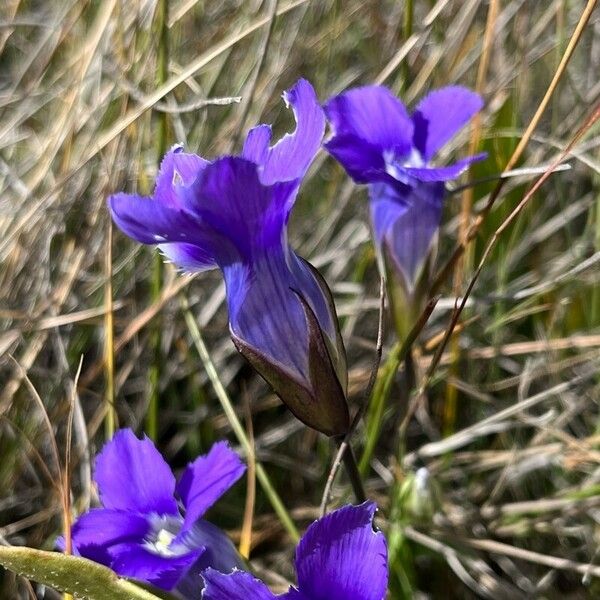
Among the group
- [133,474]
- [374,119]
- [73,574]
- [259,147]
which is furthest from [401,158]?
[73,574]

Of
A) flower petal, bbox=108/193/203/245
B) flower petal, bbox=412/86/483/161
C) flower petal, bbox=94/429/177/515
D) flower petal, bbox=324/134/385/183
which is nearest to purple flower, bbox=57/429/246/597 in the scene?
flower petal, bbox=94/429/177/515

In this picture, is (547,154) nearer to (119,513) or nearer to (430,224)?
(430,224)

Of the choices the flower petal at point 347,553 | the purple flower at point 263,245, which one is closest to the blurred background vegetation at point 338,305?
the purple flower at point 263,245

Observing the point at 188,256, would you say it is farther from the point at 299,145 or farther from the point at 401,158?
the point at 401,158

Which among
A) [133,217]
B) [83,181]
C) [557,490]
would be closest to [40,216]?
[83,181]

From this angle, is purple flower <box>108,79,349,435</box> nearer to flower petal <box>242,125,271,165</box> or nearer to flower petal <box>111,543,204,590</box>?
flower petal <box>242,125,271,165</box>

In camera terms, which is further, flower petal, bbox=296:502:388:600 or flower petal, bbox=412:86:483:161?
flower petal, bbox=412:86:483:161
